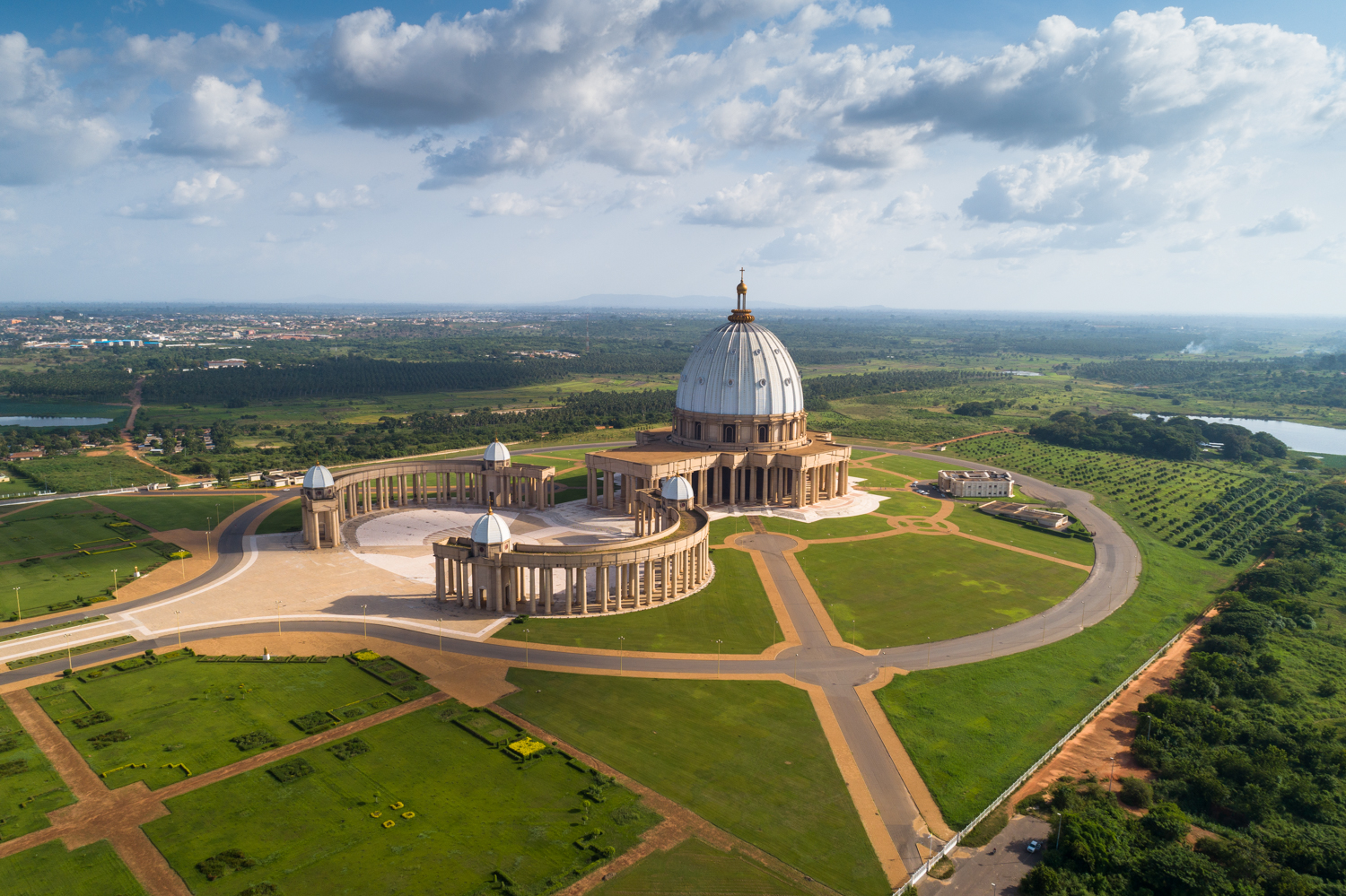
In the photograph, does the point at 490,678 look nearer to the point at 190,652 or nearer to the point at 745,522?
the point at 190,652

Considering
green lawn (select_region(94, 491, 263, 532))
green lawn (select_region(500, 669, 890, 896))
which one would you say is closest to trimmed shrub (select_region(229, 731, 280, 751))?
green lawn (select_region(500, 669, 890, 896))

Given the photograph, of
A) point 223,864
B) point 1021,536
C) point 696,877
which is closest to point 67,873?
point 223,864

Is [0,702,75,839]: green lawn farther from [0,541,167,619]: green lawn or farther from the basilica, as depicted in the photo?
the basilica

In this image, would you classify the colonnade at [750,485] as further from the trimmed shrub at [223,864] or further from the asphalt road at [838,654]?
the trimmed shrub at [223,864]

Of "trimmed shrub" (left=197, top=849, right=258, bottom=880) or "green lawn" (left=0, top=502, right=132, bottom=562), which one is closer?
"trimmed shrub" (left=197, top=849, right=258, bottom=880)

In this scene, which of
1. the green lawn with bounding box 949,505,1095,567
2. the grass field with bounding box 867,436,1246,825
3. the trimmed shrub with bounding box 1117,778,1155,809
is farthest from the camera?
the green lawn with bounding box 949,505,1095,567
